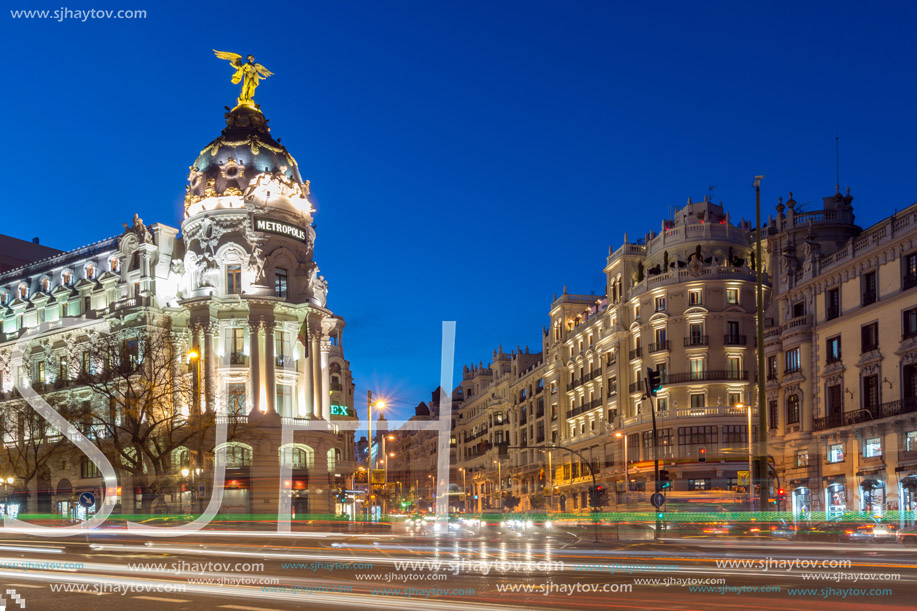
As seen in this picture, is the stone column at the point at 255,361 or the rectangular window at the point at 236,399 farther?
the stone column at the point at 255,361

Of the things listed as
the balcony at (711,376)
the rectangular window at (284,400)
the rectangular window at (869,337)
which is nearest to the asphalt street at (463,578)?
the rectangular window at (869,337)

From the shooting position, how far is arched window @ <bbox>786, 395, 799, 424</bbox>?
58.7 meters

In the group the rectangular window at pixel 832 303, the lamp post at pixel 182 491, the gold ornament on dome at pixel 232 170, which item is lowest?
the lamp post at pixel 182 491

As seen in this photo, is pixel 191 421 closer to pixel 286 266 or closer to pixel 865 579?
pixel 286 266

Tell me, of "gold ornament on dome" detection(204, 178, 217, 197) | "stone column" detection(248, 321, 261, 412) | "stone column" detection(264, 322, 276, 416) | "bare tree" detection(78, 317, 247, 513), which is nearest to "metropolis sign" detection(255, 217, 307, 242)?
"gold ornament on dome" detection(204, 178, 217, 197)

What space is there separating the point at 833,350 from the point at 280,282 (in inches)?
1591

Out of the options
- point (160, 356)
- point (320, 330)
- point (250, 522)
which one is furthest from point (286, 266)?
point (250, 522)

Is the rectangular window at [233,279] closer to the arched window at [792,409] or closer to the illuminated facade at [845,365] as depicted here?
the illuminated facade at [845,365]

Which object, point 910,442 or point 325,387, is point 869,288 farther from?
point 325,387

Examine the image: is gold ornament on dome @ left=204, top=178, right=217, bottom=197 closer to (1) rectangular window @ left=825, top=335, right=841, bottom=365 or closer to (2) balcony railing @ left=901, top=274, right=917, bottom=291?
(1) rectangular window @ left=825, top=335, right=841, bottom=365

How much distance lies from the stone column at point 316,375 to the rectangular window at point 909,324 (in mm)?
42978

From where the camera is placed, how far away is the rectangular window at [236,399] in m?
70.4

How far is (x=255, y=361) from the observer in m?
71.8

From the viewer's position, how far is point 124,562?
995 inches
